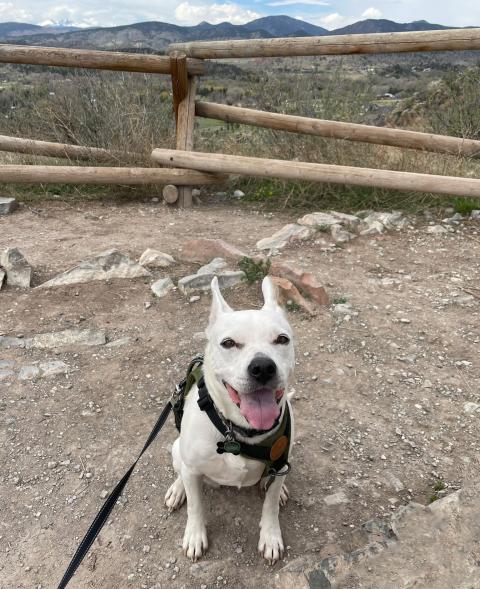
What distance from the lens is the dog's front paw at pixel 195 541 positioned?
214 centimetres

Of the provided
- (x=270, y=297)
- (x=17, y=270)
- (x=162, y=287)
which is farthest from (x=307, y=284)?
(x=17, y=270)

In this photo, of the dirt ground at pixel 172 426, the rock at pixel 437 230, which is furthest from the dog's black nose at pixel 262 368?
the rock at pixel 437 230

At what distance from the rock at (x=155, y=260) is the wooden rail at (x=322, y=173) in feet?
5.33

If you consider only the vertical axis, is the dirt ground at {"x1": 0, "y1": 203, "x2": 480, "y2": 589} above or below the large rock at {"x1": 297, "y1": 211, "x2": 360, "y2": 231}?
below

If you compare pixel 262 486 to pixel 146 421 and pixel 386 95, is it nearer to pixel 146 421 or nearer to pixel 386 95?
pixel 146 421

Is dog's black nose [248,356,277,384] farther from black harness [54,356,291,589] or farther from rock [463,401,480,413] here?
rock [463,401,480,413]

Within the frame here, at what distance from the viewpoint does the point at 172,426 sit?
2.96 m

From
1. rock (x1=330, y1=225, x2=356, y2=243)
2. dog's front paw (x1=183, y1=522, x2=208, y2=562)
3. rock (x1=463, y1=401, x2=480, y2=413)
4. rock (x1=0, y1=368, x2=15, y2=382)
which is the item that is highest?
rock (x1=330, y1=225, x2=356, y2=243)

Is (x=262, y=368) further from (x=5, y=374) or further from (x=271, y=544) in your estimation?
(x=5, y=374)

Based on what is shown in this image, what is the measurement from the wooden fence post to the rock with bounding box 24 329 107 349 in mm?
3010

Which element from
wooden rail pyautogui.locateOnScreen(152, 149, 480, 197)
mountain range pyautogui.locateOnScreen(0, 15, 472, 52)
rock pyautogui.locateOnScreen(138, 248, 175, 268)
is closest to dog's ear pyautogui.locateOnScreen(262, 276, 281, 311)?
rock pyautogui.locateOnScreen(138, 248, 175, 268)

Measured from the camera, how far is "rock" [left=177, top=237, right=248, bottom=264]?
473 cm

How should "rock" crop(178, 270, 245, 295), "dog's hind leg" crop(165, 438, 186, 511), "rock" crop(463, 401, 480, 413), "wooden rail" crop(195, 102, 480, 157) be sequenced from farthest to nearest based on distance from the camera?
"wooden rail" crop(195, 102, 480, 157), "rock" crop(178, 270, 245, 295), "rock" crop(463, 401, 480, 413), "dog's hind leg" crop(165, 438, 186, 511)

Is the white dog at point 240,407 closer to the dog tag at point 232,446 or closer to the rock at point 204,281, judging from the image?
the dog tag at point 232,446
